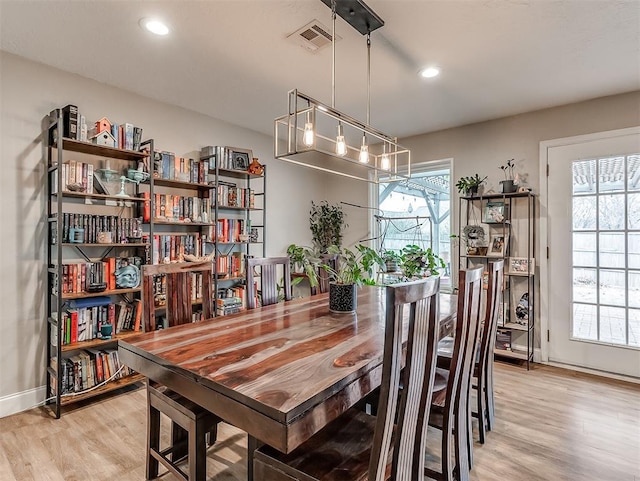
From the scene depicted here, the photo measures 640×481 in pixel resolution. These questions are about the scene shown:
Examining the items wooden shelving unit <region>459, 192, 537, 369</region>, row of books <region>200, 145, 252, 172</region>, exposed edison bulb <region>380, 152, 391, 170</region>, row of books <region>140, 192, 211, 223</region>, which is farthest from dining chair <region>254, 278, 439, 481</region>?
row of books <region>200, 145, 252, 172</region>

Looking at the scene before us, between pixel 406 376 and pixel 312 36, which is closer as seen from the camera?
pixel 406 376

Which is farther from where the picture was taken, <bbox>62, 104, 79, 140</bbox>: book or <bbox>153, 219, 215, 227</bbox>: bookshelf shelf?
<bbox>153, 219, 215, 227</bbox>: bookshelf shelf

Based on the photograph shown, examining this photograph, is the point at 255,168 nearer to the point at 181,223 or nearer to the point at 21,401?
the point at 181,223

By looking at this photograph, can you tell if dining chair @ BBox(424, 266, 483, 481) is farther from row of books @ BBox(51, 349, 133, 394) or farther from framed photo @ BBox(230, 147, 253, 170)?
framed photo @ BBox(230, 147, 253, 170)

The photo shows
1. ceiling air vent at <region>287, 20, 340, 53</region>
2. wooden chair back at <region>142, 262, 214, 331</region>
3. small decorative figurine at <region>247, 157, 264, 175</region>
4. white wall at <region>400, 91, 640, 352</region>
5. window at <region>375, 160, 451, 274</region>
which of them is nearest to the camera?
wooden chair back at <region>142, 262, 214, 331</region>

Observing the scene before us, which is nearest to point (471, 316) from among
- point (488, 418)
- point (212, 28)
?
point (488, 418)

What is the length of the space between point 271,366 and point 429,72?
252 centimetres

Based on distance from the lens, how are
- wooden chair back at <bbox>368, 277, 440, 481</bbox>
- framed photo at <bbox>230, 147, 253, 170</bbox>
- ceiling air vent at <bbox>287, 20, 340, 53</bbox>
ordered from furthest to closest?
1. framed photo at <bbox>230, 147, 253, 170</bbox>
2. ceiling air vent at <bbox>287, 20, 340, 53</bbox>
3. wooden chair back at <bbox>368, 277, 440, 481</bbox>

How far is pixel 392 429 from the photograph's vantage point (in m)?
1.14

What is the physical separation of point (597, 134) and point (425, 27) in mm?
2232

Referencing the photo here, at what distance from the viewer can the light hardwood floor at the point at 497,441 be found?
6.27 feet

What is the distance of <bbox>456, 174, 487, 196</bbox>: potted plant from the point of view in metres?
3.79

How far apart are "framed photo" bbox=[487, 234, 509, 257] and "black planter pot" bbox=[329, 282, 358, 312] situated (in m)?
2.18

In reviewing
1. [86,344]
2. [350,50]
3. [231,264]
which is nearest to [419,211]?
[231,264]
